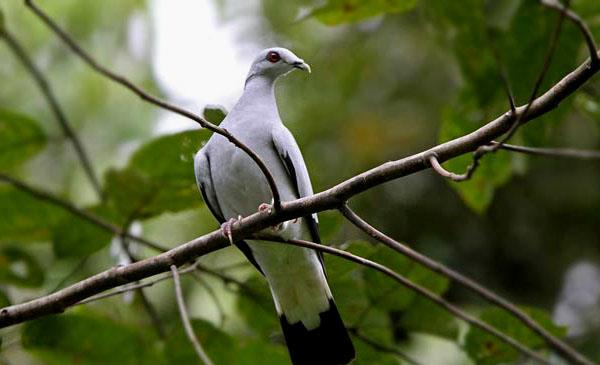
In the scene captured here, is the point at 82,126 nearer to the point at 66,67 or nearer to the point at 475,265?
the point at 66,67

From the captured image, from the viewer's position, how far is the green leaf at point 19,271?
4559 millimetres

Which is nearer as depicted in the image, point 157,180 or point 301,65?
point 301,65

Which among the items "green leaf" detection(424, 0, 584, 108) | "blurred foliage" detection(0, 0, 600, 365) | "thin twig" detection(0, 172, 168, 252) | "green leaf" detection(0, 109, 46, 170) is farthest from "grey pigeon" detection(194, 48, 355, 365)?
"green leaf" detection(0, 109, 46, 170)

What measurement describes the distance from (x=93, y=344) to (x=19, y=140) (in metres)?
1.15

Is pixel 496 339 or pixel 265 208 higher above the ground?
pixel 265 208

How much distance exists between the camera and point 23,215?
4.67 meters

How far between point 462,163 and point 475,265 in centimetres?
529

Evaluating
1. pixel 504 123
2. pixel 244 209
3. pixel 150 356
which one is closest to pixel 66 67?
pixel 150 356

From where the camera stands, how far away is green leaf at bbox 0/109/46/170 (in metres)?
4.76

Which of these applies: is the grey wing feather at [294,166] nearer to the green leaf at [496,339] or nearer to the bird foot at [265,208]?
the bird foot at [265,208]

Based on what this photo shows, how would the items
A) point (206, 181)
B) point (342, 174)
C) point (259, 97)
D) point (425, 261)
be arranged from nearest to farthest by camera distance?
1. point (425, 261)
2. point (206, 181)
3. point (259, 97)
4. point (342, 174)

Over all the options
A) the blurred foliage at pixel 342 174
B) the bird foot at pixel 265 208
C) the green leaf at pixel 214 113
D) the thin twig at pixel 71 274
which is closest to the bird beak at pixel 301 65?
the blurred foliage at pixel 342 174

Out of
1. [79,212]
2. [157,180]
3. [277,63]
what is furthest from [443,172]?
[79,212]

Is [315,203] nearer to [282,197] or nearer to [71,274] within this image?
[282,197]
